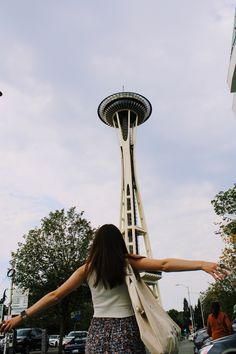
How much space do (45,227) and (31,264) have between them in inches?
110

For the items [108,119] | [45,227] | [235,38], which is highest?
[108,119]

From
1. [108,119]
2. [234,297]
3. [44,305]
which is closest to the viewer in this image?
[44,305]

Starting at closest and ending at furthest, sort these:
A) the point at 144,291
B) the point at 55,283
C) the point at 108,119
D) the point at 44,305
A: the point at 144,291, the point at 44,305, the point at 55,283, the point at 108,119

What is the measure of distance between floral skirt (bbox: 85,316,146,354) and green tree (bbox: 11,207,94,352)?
1028 inches

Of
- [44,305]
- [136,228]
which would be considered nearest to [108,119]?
[136,228]

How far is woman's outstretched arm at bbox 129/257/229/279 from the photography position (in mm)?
2510

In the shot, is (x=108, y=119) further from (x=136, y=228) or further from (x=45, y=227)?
(x=45, y=227)

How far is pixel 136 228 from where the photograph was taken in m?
61.2

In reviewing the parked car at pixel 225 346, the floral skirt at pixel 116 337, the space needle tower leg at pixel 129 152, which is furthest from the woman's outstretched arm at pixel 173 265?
the space needle tower leg at pixel 129 152

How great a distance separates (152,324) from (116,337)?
34 centimetres

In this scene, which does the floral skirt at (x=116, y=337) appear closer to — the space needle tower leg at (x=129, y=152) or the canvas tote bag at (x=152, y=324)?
the canvas tote bag at (x=152, y=324)

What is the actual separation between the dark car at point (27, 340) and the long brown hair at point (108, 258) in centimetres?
2259

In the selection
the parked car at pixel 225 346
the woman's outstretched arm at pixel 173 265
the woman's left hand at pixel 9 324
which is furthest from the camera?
the parked car at pixel 225 346

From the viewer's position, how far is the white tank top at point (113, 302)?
2.66 m
